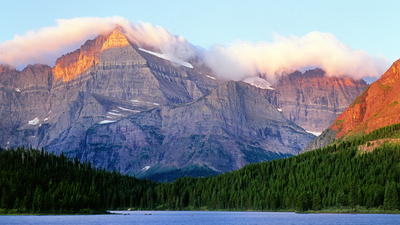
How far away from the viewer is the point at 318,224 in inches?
7156

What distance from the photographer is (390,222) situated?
183 m

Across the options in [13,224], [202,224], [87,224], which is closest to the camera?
[13,224]

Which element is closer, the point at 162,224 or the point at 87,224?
the point at 87,224

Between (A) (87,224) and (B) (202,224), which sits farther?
(B) (202,224)

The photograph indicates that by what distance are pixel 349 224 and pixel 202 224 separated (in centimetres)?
5300

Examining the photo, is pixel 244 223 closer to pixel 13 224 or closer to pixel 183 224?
pixel 183 224

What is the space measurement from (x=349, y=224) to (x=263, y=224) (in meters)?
29.4

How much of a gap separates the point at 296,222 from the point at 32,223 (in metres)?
93.1

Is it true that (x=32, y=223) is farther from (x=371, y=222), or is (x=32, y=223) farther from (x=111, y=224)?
(x=371, y=222)

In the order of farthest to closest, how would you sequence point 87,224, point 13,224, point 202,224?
point 202,224, point 87,224, point 13,224

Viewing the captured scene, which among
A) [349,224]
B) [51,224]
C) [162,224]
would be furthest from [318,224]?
[51,224]

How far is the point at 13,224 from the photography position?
176 metres

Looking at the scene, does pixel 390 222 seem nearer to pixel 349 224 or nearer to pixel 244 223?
pixel 349 224

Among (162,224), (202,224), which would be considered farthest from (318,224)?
(162,224)
